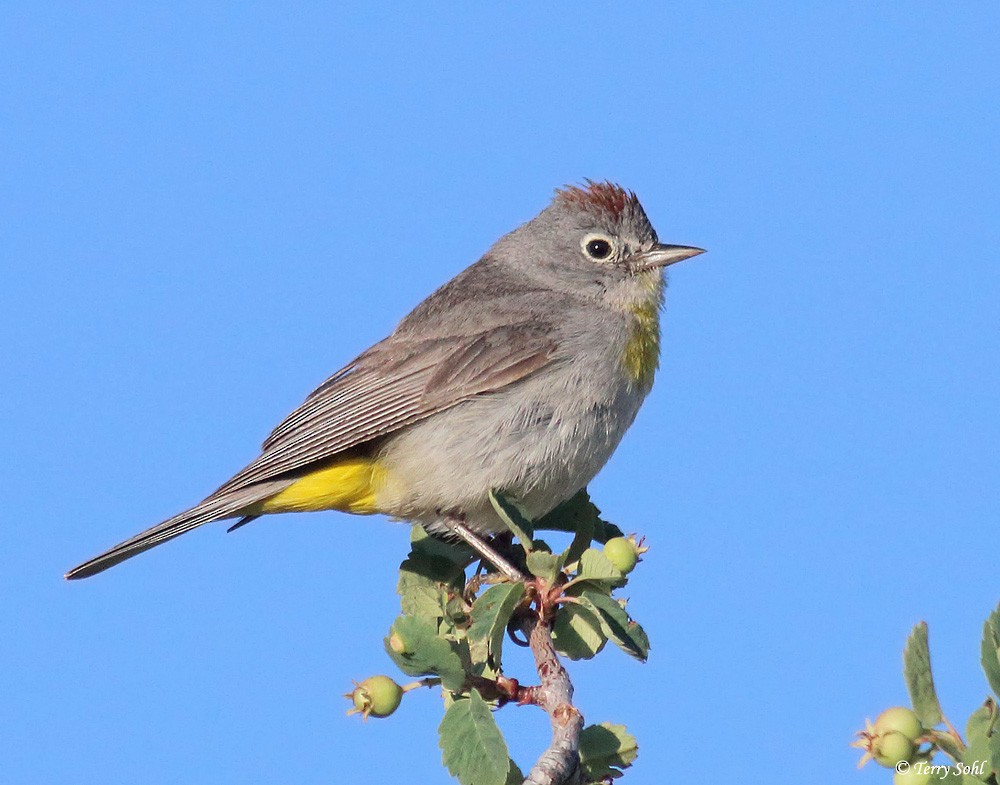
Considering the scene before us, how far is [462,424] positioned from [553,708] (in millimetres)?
2765

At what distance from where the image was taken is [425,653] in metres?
4.36

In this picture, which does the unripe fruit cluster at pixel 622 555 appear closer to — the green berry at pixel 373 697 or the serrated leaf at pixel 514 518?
the serrated leaf at pixel 514 518

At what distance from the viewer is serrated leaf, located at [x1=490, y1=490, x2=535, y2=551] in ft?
17.2

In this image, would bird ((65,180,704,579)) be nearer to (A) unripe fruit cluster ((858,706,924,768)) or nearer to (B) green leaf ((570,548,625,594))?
(B) green leaf ((570,548,625,594))

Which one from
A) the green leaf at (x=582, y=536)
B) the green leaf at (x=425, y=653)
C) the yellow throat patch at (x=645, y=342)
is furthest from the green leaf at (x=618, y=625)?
the yellow throat patch at (x=645, y=342)

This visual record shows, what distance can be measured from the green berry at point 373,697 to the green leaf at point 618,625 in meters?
0.87

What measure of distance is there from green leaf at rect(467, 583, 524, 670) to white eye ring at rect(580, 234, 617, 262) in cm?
355

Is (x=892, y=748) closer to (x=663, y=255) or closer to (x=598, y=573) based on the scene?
(x=598, y=573)

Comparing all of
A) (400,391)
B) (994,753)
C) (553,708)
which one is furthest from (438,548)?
(994,753)

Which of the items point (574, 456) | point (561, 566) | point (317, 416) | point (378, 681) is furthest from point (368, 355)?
point (378, 681)

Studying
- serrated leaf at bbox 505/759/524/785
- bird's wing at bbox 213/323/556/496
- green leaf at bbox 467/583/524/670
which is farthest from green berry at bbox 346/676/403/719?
bird's wing at bbox 213/323/556/496

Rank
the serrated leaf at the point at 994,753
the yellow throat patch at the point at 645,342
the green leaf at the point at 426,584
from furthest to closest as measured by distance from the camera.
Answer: the yellow throat patch at the point at 645,342
the green leaf at the point at 426,584
the serrated leaf at the point at 994,753

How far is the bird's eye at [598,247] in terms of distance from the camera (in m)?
7.93

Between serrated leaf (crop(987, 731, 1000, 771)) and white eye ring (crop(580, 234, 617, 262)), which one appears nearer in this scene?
serrated leaf (crop(987, 731, 1000, 771))
